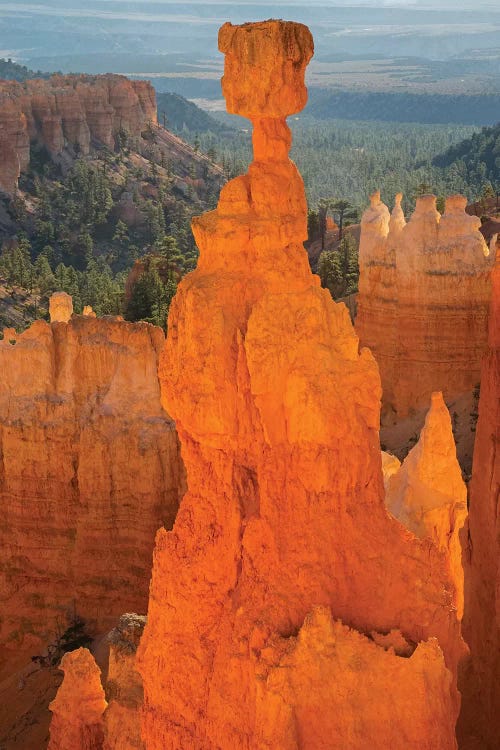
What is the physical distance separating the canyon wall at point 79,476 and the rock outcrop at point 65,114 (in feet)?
194

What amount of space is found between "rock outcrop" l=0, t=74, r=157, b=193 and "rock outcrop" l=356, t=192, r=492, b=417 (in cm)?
5303

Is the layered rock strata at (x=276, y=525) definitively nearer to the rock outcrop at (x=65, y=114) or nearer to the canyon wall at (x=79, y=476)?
the canyon wall at (x=79, y=476)

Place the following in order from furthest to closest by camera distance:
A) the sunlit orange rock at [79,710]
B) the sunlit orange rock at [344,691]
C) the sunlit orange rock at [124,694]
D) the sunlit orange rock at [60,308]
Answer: the sunlit orange rock at [60,308]
the sunlit orange rock at [79,710]
the sunlit orange rock at [124,694]
the sunlit orange rock at [344,691]

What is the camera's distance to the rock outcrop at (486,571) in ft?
35.3

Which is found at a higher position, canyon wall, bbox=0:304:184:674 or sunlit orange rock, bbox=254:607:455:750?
sunlit orange rock, bbox=254:607:455:750

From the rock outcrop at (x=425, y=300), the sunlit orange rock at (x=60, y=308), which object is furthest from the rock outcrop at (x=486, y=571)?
the rock outcrop at (x=425, y=300)

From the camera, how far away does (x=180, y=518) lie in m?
8.57

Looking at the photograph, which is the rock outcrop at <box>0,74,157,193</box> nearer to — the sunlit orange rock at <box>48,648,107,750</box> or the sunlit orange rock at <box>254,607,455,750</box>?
the sunlit orange rock at <box>48,648,107,750</box>

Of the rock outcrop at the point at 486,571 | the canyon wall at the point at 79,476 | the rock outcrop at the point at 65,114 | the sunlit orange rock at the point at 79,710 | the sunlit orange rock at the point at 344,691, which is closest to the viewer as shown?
the sunlit orange rock at the point at 344,691

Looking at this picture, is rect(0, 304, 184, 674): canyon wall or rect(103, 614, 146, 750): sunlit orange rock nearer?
rect(103, 614, 146, 750): sunlit orange rock

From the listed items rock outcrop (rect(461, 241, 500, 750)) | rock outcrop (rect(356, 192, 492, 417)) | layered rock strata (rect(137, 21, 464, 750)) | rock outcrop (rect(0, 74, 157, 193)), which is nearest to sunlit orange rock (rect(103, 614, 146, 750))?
layered rock strata (rect(137, 21, 464, 750))

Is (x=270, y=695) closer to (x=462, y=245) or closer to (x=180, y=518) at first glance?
(x=180, y=518)

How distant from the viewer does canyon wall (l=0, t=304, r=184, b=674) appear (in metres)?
17.1

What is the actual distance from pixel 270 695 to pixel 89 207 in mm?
68383
